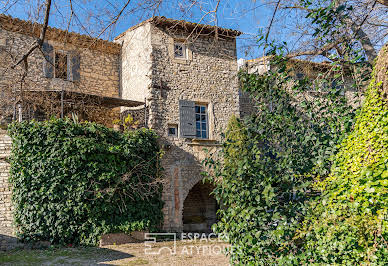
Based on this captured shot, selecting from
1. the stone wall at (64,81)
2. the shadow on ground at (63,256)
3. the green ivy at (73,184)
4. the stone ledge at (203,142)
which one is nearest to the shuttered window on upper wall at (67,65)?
the stone wall at (64,81)

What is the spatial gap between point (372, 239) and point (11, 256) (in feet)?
23.2

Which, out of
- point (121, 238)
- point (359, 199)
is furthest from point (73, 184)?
point (359, 199)

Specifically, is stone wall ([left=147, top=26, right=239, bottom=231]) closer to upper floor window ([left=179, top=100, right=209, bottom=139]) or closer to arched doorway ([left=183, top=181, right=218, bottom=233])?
upper floor window ([left=179, top=100, right=209, bottom=139])

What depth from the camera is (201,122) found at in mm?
12633

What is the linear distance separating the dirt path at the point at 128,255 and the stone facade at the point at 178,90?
2.29 meters

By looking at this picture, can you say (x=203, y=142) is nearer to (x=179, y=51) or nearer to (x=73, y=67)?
(x=179, y=51)

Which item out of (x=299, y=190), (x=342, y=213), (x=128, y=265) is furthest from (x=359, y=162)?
(x=128, y=265)

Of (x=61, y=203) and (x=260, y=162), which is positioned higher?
(x=260, y=162)

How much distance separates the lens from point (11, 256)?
26.0ft

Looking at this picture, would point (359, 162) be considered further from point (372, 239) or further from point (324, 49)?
point (324, 49)

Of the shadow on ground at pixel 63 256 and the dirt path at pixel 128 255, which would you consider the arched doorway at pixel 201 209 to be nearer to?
the dirt path at pixel 128 255

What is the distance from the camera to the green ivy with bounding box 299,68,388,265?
Result: 378 centimetres

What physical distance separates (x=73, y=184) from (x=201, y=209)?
5.68 m

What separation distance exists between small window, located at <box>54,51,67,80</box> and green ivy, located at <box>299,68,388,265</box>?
10193mm
